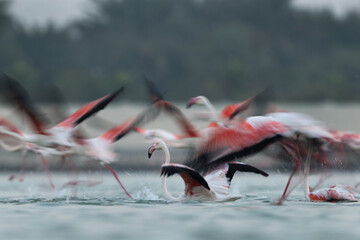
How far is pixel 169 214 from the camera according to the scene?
972 cm

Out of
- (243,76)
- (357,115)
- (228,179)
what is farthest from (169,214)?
(243,76)

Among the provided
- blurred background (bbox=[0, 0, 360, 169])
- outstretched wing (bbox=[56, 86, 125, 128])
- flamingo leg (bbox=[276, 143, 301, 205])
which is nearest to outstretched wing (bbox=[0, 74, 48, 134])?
outstretched wing (bbox=[56, 86, 125, 128])

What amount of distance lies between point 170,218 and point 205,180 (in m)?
1.57

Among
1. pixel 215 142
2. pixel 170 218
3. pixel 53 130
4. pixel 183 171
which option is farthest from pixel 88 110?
pixel 170 218

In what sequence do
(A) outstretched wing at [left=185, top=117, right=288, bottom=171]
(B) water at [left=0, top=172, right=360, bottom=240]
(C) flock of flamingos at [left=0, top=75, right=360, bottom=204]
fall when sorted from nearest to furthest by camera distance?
1. (B) water at [left=0, top=172, right=360, bottom=240]
2. (A) outstretched wing at [left=185, top=117, right=288, bottom=171]
3. (C) flock of flamingos at [left=0, top=75, right=360, bottom=204]

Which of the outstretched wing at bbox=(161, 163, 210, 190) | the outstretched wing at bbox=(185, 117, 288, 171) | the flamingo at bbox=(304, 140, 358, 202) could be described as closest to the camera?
the outstretched wing at bbox=(185, 117, 288, 171)

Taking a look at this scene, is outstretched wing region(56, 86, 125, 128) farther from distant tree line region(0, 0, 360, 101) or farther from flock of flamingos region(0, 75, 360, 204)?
distant tree line region(0, 0, 360, 101)

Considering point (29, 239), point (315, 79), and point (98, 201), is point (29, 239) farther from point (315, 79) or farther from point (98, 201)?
point (315, 79)

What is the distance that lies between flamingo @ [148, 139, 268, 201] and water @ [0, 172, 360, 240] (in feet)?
0.55

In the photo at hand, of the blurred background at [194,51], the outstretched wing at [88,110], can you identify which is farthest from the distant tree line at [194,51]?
the outstretched wing at [88,110]

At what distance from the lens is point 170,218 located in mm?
9336

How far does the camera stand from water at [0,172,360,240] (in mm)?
8195

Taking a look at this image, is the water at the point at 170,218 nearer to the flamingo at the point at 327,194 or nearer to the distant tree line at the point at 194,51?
the flamingo at the point at 327,194

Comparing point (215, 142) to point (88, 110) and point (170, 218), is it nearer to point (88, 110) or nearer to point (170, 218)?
point (88, 110)
